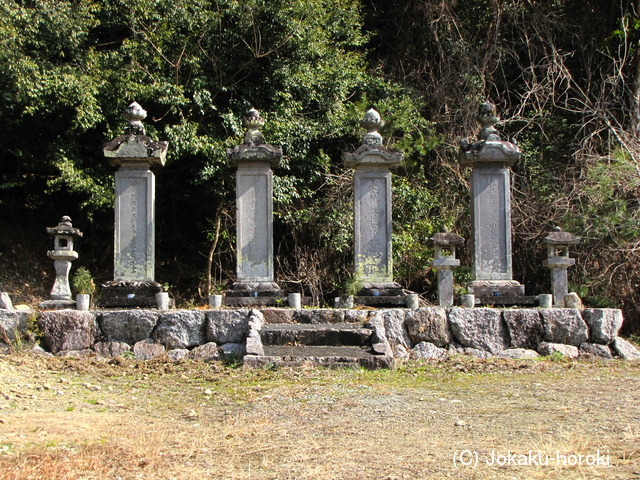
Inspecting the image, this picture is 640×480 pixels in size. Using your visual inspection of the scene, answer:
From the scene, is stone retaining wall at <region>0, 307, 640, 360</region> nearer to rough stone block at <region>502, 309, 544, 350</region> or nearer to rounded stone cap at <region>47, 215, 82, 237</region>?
rough stone block at <region>502, 309, 544, 350</region>

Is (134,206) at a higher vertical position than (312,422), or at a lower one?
higher

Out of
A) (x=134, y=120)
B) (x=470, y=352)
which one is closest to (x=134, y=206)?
(x=134, y=120)

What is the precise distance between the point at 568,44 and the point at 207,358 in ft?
37.1

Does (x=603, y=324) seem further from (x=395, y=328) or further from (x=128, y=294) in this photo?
(x=128, y=294)

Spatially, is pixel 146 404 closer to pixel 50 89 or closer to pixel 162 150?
pixel 162 150

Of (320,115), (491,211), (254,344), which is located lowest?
(254,344)

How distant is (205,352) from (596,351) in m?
4.55

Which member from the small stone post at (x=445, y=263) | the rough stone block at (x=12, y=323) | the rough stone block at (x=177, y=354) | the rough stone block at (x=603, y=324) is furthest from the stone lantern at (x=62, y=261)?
the rough stone block at (x=603, y=324)

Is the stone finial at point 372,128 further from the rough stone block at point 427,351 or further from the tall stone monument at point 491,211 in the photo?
the rough stone block at point 427,351

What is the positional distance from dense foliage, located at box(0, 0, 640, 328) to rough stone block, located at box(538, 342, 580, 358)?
3769 mm

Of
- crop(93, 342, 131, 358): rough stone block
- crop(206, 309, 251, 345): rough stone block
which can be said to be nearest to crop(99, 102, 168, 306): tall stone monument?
crop(93, 342, 131, 358): rough stone block

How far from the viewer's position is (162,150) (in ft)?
28.9

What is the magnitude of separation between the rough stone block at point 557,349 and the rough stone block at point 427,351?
3.74 ft

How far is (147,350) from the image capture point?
23.2 ft
